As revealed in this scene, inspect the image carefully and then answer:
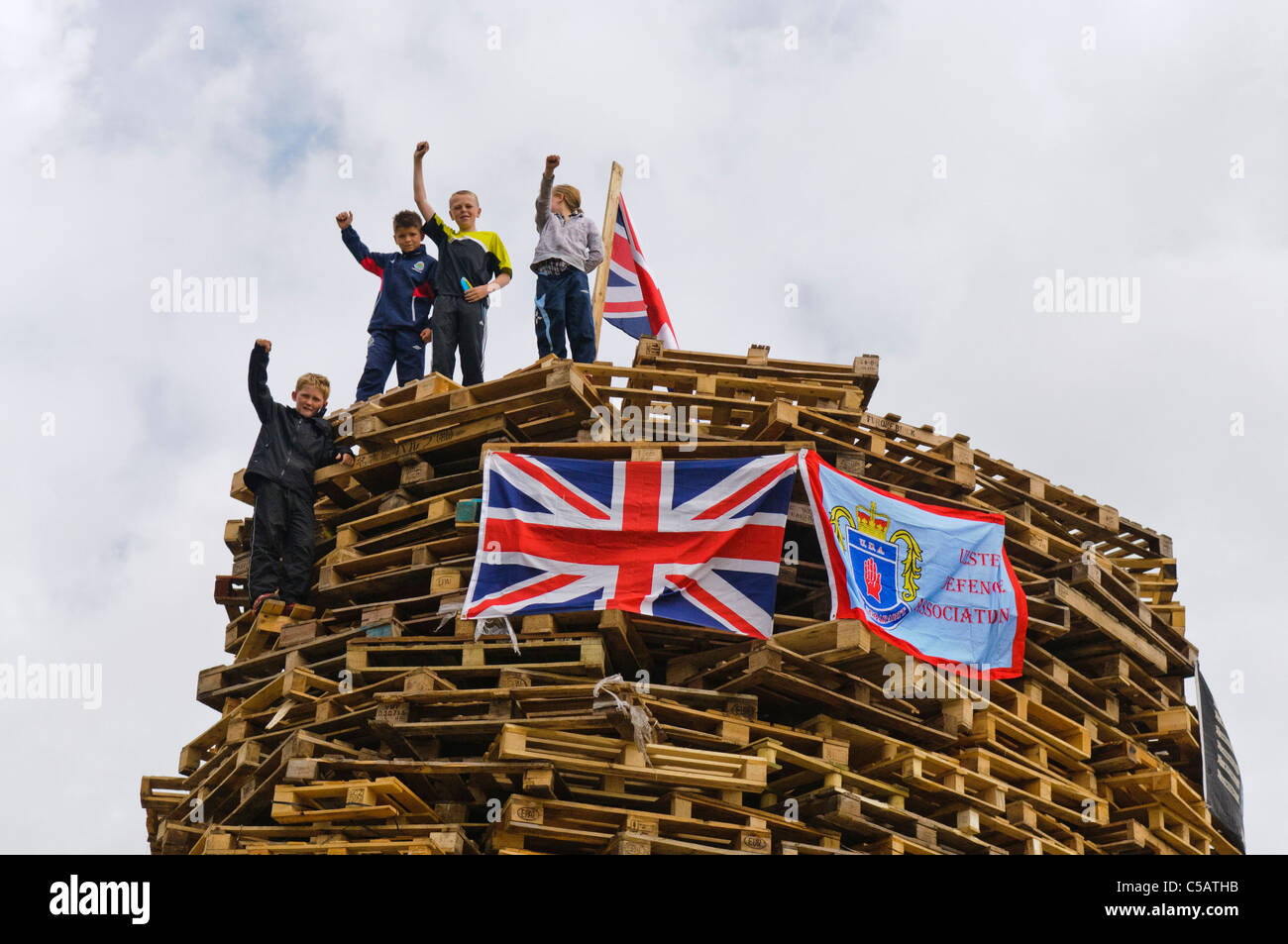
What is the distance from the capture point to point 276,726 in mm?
16688

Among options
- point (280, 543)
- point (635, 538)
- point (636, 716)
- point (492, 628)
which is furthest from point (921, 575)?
point (280, 543)

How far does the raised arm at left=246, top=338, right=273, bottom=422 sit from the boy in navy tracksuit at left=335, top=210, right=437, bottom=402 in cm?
217

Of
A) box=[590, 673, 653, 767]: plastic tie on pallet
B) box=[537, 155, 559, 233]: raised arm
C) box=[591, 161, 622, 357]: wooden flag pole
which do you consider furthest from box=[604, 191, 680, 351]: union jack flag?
box=[590, 673, 653, 767]: plastic tie on pallet

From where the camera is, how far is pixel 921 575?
1675 cm

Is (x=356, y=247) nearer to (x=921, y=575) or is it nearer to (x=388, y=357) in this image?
(x=388, y=357)

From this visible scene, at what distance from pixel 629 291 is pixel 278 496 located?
680 centimetres

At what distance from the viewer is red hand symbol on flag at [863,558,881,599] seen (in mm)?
16203

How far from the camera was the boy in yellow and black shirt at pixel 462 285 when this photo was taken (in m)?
19.8

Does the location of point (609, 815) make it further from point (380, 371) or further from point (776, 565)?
point (380, 371)

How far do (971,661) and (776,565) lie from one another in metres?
2.27

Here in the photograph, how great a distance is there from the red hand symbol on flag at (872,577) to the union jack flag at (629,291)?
763 centimetres

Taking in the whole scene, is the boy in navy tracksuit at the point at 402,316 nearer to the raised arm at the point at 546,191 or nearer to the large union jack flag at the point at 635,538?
the raised arm at the point at 546,191

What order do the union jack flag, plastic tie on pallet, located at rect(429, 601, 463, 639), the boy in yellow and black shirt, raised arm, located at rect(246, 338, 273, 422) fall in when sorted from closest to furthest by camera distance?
plastic tie on pallet, located at rect(429, 601, 463, 639), raised arm, located at rect(246, 338, 273, 422), the boy in yellow and black shirt, the union jack flag

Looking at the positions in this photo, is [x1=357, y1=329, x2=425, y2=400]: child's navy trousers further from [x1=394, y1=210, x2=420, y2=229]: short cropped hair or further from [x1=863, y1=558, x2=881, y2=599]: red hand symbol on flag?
[x1=863, y1=558, x2=881, y2=599]: red hand symbol on flag
